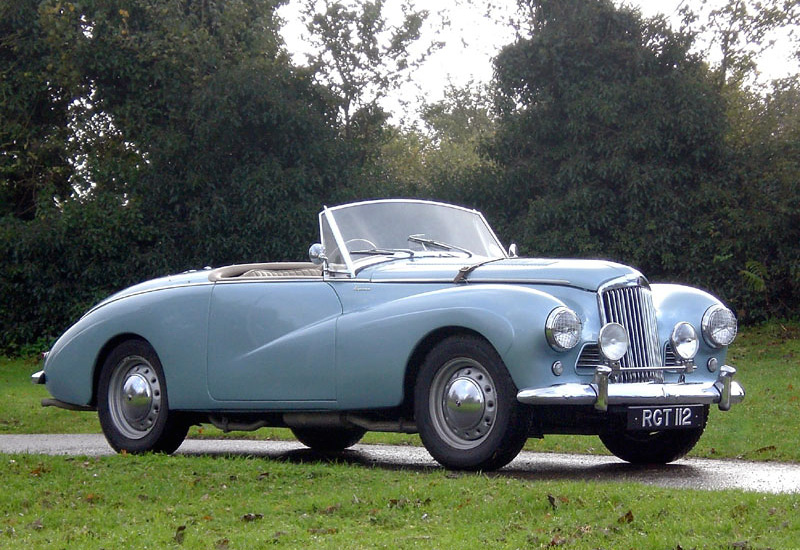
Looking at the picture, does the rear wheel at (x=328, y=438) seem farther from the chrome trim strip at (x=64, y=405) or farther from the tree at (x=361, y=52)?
the tree at (x=361, y=52)

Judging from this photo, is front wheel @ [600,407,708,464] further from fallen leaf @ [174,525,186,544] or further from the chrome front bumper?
fallen leaf @ [174,525,186,544]

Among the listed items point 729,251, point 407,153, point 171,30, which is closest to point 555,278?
point 729,251

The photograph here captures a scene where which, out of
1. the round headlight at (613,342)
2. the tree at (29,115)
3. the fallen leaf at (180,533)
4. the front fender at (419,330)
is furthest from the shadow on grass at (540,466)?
the tree at (29,115)

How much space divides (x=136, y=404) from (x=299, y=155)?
13.5 meters

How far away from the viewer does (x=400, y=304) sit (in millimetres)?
8117

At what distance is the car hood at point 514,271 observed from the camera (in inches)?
308

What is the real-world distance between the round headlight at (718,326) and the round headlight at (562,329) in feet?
4.84

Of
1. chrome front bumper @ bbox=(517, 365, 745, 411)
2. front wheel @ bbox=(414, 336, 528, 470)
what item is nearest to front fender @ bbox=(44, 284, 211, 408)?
front wheel @ bbox=(414, 336, 528, 470)

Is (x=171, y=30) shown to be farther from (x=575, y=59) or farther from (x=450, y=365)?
(x=450, y=365)

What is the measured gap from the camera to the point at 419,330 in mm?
7863

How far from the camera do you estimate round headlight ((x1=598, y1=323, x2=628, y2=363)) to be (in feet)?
24.6

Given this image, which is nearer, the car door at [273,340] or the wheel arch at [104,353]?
the car door at [273,340]

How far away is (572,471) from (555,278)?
142cm

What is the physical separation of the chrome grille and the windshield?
1.68 m
